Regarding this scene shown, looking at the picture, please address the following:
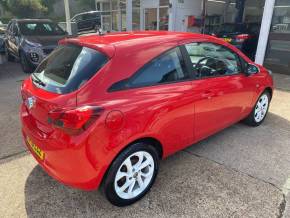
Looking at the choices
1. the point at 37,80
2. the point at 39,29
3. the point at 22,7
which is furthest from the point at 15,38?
the point at 22,7

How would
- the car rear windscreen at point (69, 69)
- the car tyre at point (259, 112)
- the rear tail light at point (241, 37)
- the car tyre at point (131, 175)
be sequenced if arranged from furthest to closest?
the rear tail light at point (241, 37), the car tyre at point (259, 112), the car tyre at point (131, 175), the car rear windscreen at point (69, 69)

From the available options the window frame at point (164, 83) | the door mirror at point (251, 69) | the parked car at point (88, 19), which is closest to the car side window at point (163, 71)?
the window frame at point (164, 83)

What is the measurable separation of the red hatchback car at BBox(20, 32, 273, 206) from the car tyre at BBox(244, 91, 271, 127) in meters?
1.22

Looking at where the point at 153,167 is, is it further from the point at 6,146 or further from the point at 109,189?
the point at 6,146

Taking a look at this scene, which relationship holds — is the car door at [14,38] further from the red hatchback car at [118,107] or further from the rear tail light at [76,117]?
the rear tail light at [76,117]

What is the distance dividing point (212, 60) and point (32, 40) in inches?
251

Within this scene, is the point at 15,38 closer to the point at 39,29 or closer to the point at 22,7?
the point at 39,29

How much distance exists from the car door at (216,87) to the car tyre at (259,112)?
13.3 inches

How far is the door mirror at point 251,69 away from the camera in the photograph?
3652 millimetres

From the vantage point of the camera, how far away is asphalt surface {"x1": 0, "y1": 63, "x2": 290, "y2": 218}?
8.05 feet

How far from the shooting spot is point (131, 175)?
8.11 ft

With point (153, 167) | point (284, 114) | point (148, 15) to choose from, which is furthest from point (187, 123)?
point (148, 15)

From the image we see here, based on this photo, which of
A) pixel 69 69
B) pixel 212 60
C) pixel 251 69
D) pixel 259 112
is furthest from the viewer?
pixel 259 112

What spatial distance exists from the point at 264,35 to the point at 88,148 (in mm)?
7896
